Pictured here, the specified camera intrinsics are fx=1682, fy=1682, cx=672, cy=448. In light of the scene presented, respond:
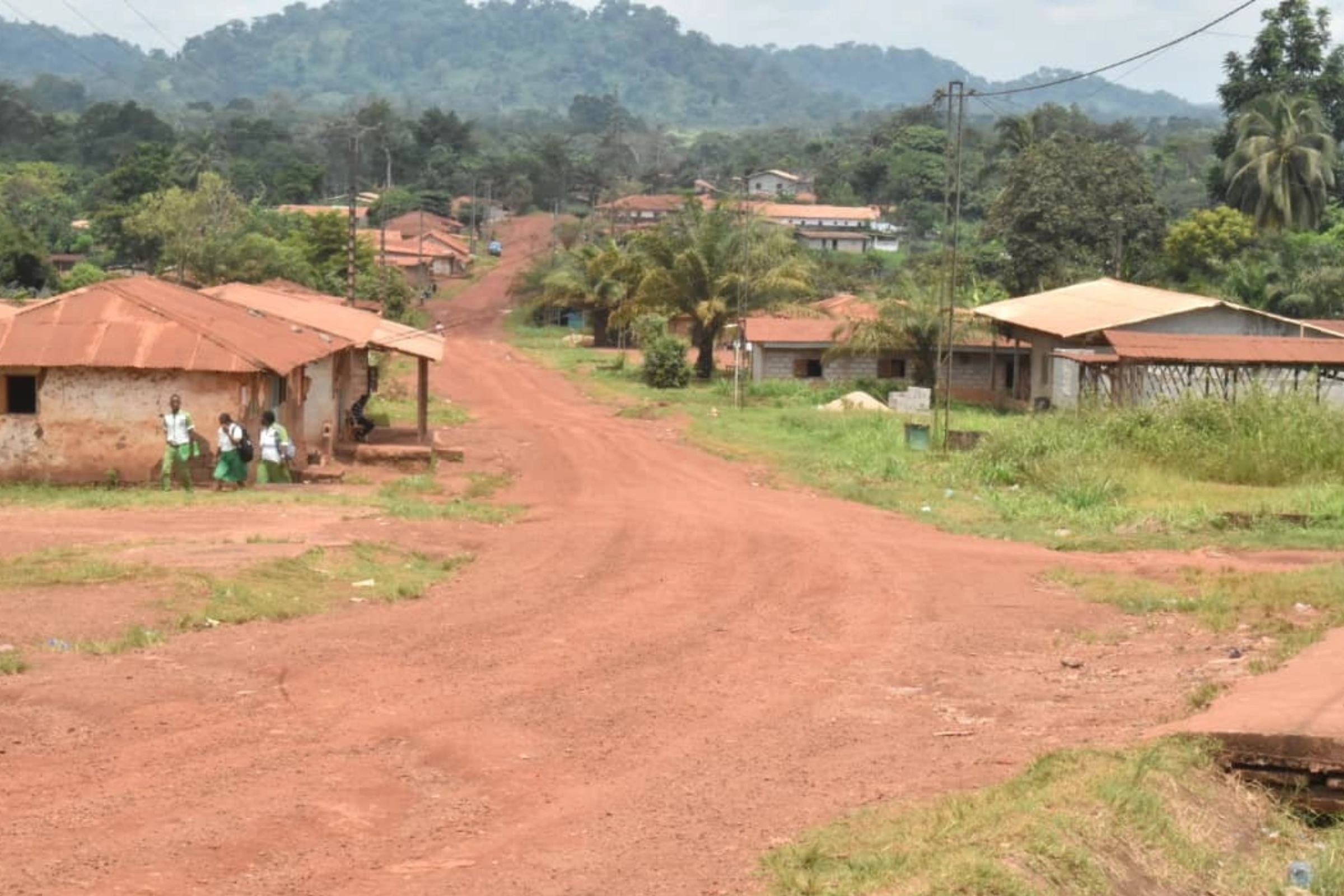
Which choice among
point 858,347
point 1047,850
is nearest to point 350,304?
point 858,347

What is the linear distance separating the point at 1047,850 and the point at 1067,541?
1348cm

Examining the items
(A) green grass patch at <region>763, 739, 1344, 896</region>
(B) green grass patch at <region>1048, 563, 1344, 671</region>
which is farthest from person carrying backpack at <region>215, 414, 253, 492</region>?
(A) green grass patch at <region>763, 739, 1344, 896</region>

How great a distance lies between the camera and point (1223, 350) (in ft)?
111

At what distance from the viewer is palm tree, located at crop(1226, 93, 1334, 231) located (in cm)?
6138

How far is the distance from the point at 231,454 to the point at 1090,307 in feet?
85.0

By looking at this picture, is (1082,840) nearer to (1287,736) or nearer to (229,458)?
(1287,736)

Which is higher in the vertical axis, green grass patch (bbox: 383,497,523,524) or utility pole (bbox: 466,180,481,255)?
utility pole (bbox: 466,180,481,255)

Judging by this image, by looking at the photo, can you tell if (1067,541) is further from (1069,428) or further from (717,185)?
(717,185)

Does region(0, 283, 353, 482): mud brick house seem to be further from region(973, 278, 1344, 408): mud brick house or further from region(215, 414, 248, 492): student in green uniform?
region(973, 278, 1344, 408): mud brick house

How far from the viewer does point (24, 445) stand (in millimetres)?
23562

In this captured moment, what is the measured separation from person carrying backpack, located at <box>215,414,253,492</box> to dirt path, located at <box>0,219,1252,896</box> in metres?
3.58

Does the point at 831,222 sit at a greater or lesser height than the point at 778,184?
lesser

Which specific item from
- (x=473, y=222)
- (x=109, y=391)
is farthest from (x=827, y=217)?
(x=109, y=391)

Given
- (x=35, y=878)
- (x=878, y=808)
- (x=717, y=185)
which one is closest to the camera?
(x=35, y=878)
